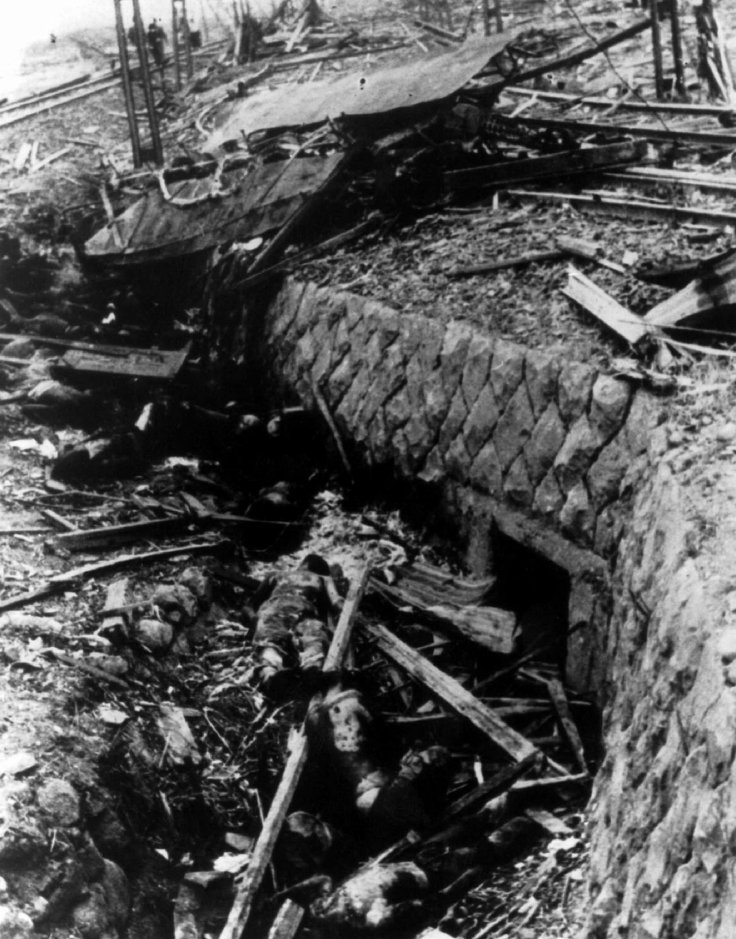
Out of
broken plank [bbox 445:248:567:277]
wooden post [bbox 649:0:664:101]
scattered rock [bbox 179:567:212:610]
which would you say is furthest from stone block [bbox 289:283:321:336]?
wooden post [bbox 649:0:664:101]

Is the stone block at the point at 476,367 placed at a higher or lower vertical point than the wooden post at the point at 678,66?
lower

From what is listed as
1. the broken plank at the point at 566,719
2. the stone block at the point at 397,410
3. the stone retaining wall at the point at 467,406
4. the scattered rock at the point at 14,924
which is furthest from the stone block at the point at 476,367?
the scattered rock at the point at 14,924

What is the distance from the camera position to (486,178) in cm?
1007

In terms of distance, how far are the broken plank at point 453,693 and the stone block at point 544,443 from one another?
147 cm

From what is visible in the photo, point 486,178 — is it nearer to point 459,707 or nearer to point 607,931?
point 459,707

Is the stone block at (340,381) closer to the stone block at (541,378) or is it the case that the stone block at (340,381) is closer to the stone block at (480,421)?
the stone block at (480,421)

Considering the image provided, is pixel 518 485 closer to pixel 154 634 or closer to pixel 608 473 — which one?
pixel 608 473

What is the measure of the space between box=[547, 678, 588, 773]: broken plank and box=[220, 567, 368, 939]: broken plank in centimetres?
140

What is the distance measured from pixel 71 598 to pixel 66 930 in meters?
2.75

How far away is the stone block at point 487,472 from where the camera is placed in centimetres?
697

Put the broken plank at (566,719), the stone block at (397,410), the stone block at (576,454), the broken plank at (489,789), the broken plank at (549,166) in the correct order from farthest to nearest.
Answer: the broken plank at (549,166) → the stone block at (397,410) → the stone block at (576,454) → the broken plank at (566,719) → the broken plank at (489,789)

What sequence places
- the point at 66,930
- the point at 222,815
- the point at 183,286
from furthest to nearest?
1. the point at 183,286
2. the point at 222,815
3. the point at 66,930

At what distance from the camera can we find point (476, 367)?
7305 mm

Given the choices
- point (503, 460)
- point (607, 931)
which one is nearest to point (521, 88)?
point (503, 460)
